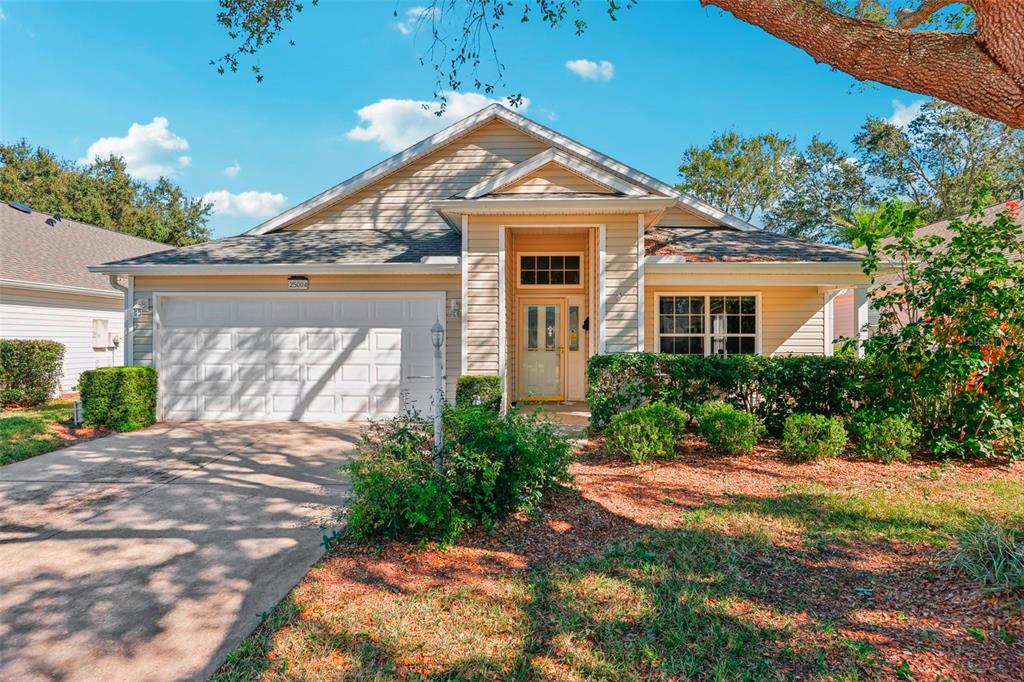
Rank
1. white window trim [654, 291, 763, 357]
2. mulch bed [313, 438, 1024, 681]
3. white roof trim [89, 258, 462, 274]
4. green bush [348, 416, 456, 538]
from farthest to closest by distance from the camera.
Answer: white window trim [654, 291, 763, 357]
white roof trim [89, 258, 462, 274]
green bush [348, 416, 456, 538]
mulch bed [313, 438, 1024, 681]

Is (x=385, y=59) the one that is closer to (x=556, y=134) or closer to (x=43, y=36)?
(x=556, y=134)

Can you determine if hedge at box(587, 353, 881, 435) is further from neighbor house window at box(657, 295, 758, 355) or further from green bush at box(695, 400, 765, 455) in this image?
neighbor house window at box(657, 295, 758, 355)

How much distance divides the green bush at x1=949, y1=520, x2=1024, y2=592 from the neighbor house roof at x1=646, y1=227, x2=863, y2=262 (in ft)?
21.1

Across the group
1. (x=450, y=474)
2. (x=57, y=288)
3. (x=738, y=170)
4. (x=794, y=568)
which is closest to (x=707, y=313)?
(x=794, y=568)

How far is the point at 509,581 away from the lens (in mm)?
3355

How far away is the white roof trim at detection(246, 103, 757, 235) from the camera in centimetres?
Result: 1088

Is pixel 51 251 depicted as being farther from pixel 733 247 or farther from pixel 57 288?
pixel 733 247

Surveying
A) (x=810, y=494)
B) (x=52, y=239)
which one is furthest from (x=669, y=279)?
(x=52, y=239)

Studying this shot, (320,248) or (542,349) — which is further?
(542,349)

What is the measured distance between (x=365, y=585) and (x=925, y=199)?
3353 cm

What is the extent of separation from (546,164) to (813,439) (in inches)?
223

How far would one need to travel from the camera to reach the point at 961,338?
6141 mm

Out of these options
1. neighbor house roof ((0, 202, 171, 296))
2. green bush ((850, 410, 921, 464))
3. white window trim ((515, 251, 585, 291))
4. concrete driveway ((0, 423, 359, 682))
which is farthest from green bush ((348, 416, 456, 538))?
neighbor house roof ((0, 202, 171, 296))

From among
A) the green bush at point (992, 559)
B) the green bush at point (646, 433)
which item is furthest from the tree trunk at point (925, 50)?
the green bush at point (646, 433)
